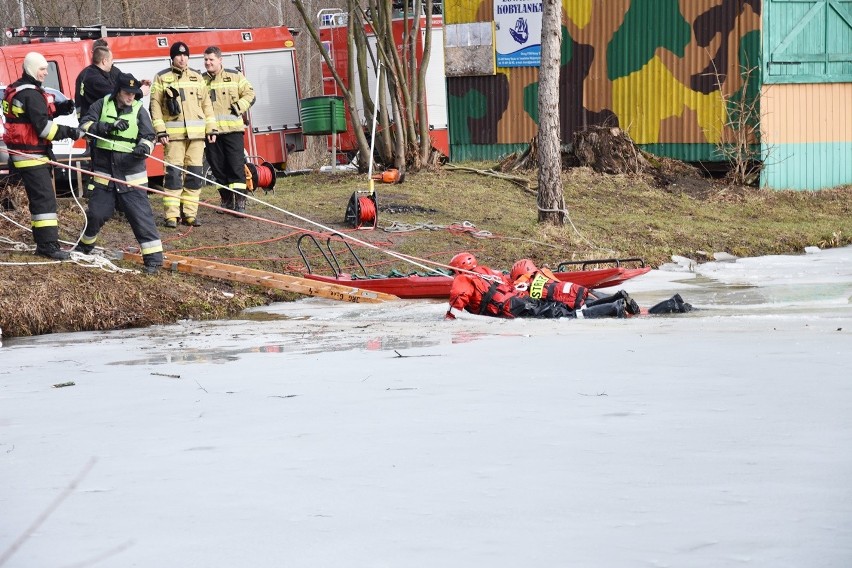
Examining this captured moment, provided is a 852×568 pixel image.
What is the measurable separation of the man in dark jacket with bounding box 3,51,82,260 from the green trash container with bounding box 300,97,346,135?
1019 centimetres

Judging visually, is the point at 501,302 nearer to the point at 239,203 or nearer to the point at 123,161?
the point at 123,161

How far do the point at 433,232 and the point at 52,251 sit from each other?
504 cm

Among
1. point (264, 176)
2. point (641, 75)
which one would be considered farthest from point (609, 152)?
point (264, 176)

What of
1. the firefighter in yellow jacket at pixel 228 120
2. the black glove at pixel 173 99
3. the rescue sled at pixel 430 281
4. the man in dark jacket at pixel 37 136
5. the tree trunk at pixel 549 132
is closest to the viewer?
the rescue sled at pixel 430 281

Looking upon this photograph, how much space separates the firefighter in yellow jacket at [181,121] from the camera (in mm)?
13008

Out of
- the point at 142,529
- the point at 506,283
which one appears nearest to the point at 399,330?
the point at 506,283

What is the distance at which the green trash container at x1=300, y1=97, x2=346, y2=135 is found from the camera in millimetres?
21250

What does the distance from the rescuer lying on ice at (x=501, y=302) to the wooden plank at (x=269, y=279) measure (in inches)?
59.0

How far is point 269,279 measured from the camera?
1102cm

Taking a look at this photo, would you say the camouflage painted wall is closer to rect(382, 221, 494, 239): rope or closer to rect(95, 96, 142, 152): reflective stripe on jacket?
rect(382, 221, 494, 239): rope

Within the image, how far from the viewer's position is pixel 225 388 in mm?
6266

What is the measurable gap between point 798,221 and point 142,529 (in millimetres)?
15761

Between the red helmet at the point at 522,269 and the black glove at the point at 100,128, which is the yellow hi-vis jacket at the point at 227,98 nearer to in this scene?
the black glove at the point at 100,128

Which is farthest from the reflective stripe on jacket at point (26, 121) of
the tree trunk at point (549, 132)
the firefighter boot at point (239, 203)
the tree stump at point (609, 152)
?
the tree stump at point (609, 152)
